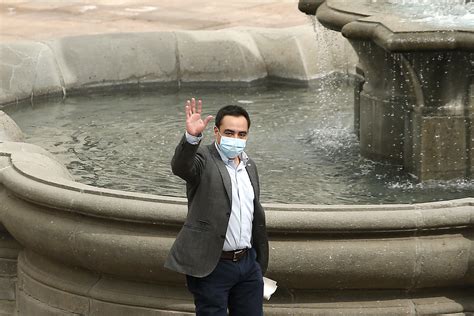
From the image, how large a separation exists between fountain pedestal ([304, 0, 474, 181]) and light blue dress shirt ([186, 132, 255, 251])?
237cm

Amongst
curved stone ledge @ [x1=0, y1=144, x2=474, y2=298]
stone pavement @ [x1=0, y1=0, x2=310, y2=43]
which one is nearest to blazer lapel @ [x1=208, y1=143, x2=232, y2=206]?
curved stone ledge @ [x1=0, y1=144, x2=474, y2=298]

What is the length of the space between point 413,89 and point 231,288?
3.03 metres

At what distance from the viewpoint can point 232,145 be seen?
5836mm

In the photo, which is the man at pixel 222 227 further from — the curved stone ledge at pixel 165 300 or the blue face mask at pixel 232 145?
the curved stone ledge at pixel 165 300

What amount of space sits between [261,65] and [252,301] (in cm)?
636

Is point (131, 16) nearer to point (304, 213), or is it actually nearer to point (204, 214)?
point (304, 213)

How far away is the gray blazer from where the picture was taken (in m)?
5.82

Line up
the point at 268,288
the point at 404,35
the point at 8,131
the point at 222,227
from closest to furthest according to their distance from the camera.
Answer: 1. the point at 222,227
2. the point at 268,288
3. the point at 404,35
4. the point at 8,131

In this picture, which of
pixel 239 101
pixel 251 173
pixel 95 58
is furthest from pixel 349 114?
pixel 251 173

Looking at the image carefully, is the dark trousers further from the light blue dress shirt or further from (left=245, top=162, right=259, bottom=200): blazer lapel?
(left=245, top=162, right=259, bottom=200): blazer lapel

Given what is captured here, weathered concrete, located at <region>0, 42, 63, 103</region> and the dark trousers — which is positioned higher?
the dark trousers

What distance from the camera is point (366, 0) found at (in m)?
9.68

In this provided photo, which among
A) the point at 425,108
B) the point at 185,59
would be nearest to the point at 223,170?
the point at 425,108

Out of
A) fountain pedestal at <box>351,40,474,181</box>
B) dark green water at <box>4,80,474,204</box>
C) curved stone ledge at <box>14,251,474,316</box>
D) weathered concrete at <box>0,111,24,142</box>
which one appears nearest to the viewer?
curved stone ledge at <box>14,251,474,316</box>
